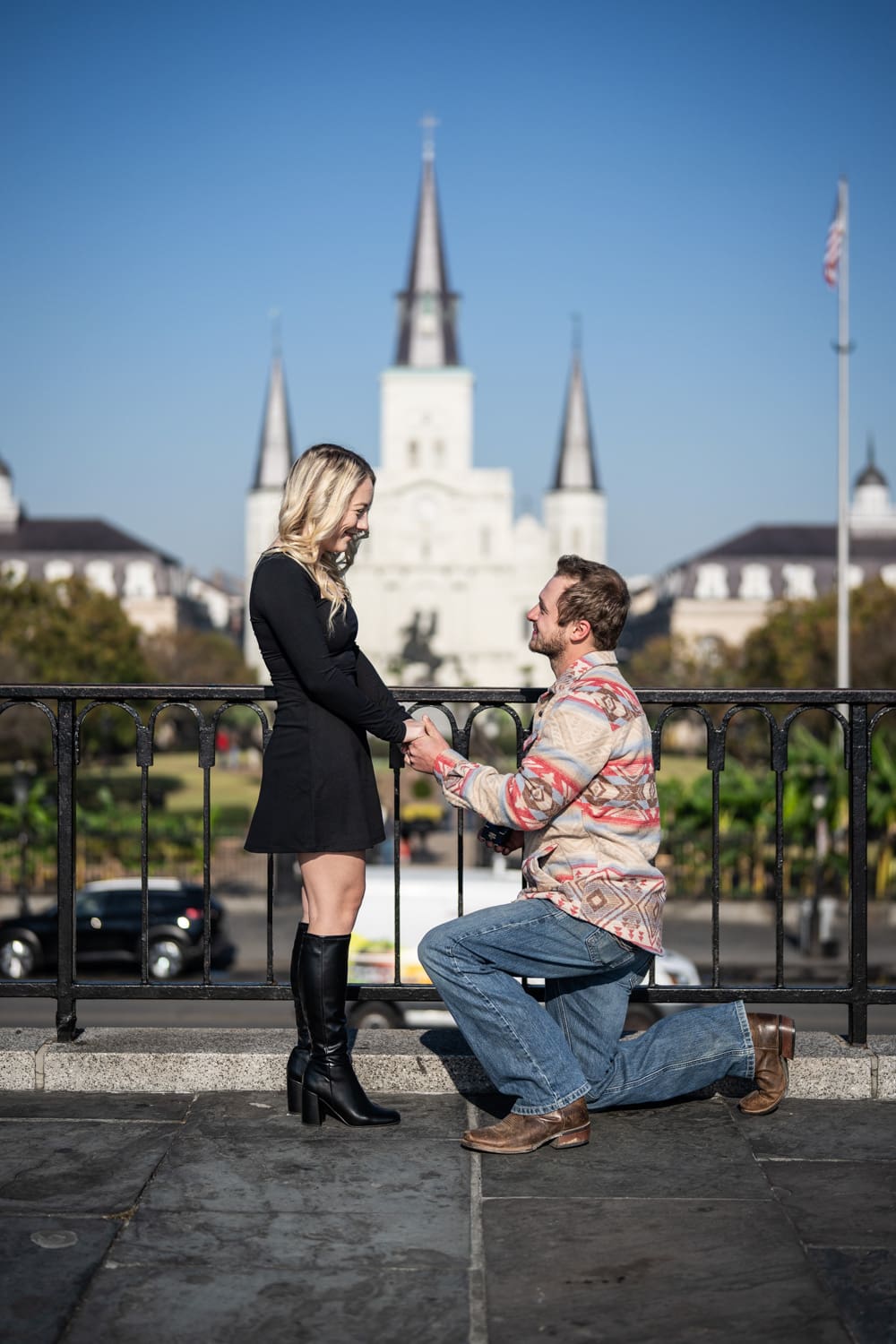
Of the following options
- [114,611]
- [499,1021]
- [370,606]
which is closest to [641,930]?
[499,1021]

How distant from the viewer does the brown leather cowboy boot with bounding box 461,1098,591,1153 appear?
418 cm

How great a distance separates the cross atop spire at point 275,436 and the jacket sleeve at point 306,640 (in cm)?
10789

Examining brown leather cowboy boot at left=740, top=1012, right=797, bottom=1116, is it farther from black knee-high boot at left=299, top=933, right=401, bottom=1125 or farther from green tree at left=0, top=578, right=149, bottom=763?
green tree at left=0, top=578, right=149, bottom=763

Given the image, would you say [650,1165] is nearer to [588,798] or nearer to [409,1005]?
[588,798]

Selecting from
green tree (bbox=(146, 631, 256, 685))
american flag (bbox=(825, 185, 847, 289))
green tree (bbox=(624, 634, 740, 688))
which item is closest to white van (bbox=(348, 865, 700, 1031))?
american flag (bbox=(825, 185, 847, 289))

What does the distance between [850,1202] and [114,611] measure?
5541cm

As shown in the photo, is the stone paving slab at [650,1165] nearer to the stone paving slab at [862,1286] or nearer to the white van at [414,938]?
the stone paving slab at [862,1286]

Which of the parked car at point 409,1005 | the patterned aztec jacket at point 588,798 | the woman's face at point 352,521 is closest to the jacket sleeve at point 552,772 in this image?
the patterned aztec jacket at point 588,798

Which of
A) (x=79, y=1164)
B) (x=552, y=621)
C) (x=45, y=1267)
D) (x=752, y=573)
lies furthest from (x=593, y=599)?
(x=752, y=573)

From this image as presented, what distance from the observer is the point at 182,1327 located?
118 inches

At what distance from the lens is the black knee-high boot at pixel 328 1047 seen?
441 cm

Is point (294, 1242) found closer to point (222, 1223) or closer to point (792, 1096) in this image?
point (222, 1223)

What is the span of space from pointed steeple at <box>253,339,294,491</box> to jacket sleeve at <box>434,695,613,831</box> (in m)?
108

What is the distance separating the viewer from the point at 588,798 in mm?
4199
